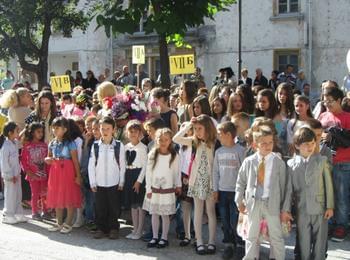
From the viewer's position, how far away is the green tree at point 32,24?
1833 cm

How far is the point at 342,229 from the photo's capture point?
23.4 feet

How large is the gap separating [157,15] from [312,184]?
4.51m

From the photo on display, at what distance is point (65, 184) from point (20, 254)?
130 centimetres

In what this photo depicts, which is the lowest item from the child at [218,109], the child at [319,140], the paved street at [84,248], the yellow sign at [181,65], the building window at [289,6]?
the paved street at [84,248]

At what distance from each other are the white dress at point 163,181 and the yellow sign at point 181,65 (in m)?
4.29

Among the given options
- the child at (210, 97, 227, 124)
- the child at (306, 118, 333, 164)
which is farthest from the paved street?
the child at (210, 97, 227, 124)

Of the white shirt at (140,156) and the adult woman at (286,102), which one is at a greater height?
the adult woman at (286,102)

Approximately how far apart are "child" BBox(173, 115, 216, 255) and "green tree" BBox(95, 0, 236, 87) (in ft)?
9.73

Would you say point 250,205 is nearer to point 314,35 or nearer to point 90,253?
point 90,253

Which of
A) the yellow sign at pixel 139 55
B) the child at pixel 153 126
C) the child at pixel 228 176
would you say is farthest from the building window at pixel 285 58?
the child at pixel 228 176

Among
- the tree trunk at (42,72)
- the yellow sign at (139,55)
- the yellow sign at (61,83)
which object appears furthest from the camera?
the tree trunk at (42,72)

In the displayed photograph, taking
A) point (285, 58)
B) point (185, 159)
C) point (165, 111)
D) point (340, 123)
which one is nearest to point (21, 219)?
point (165, 111)

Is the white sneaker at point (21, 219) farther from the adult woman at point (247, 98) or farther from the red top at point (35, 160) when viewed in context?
the adult woman at point (247, 98)

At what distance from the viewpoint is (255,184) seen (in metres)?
5.82
